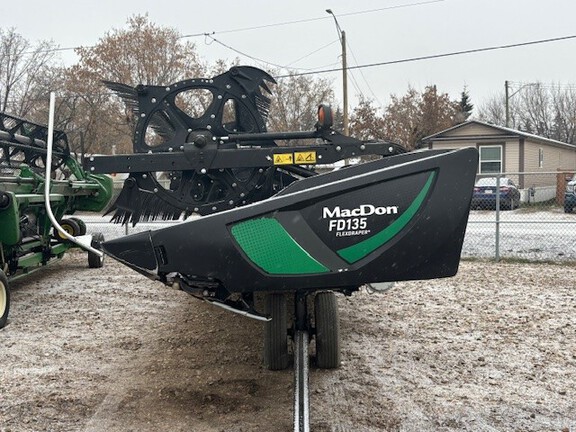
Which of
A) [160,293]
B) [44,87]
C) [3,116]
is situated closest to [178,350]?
[160,293]

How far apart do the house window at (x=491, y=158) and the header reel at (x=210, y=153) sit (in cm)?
2287

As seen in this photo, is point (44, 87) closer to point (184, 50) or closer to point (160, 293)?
point (184, 50)

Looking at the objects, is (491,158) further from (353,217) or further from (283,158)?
(353,217)

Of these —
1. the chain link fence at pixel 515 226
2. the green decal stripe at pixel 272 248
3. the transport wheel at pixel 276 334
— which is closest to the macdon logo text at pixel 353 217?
the green decal stripe at pixel 272 248

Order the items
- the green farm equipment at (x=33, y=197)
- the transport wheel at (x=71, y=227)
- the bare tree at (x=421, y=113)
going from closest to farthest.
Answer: the green farm equipment at (x=33, y=197), the transport wheel at (x=71, y=227), the bare tree at (x=421, y=113)

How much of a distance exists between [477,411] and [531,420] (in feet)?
1.12

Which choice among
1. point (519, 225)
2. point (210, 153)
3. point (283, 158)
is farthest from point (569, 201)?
point (210, 153)

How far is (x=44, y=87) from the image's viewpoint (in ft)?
101

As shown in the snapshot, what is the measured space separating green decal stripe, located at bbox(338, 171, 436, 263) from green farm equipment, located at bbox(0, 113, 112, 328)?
14.6 ft

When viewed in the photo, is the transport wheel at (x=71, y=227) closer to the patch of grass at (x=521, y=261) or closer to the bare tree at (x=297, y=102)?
the patch of grass at (x=521, y=261)

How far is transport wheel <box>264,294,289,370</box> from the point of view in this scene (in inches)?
183

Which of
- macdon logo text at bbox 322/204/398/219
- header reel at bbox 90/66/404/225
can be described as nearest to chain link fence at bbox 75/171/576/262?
header reel at bbox 90/66/404/225

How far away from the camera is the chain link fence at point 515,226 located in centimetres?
1154

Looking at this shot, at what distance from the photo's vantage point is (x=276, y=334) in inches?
185
